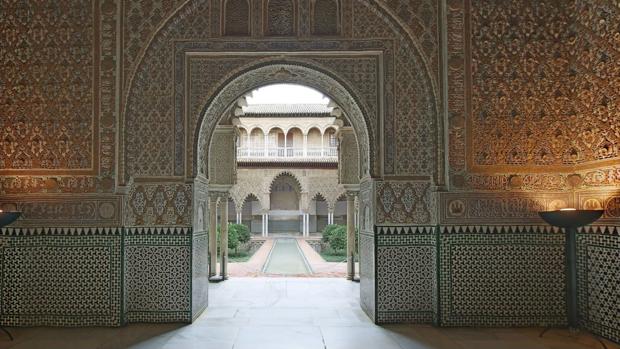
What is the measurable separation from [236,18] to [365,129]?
169cm

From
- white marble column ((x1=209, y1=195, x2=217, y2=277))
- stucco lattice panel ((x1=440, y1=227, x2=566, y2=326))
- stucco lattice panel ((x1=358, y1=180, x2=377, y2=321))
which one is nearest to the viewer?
stucco lattice panel ((x1=440, y1=227, x2=566, y2=326))

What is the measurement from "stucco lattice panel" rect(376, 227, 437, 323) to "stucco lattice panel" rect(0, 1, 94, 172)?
2.93m

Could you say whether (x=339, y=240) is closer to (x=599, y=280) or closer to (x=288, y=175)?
(x=288, y=175)

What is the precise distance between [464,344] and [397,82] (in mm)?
2433

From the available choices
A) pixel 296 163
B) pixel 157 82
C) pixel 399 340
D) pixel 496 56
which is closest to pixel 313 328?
pixel 399 340

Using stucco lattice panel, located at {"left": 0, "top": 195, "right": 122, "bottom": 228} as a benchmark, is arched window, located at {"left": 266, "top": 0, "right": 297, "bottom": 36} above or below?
above

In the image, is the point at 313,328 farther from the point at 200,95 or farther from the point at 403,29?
the point at 403,29

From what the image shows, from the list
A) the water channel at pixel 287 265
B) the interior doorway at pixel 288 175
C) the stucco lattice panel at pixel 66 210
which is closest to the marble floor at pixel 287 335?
the stucco lattice panel at pixel 66 210

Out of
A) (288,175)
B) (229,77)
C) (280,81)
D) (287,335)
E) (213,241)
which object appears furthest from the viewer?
(288,175)

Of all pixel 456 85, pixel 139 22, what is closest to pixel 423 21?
pixel 456 85

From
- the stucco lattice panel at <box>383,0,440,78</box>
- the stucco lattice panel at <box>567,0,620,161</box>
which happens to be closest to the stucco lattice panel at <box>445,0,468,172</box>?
the stucco lattice panel at <box>383,0,440,78</box>

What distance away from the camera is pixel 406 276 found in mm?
4629

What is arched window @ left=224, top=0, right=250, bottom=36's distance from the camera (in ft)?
15.7

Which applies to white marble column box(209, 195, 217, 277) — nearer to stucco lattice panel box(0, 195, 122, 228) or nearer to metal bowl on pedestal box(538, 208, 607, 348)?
stucco lattice panel box(0, 195, 122, 228)
